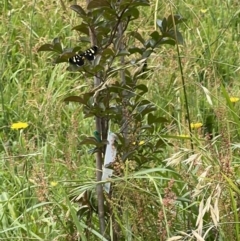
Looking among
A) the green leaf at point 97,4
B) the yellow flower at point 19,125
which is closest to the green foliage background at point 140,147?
the yellow flower at point 19,125

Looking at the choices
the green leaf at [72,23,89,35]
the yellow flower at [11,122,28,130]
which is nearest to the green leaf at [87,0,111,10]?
the green leaf at [72,23,89,35]

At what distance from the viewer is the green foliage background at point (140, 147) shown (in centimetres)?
202

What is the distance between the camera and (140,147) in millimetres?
2271

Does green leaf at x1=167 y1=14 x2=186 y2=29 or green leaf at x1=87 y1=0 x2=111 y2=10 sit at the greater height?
green leaf at x1=87 y1=0 x2=111 y2=10

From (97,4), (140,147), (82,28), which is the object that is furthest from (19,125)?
(97,4)

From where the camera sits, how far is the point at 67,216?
2150 millimetres

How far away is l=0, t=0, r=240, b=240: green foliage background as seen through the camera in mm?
2016

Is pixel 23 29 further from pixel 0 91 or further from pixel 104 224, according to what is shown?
pixel 104 224

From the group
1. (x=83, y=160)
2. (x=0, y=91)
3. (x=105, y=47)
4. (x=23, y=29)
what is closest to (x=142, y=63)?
(x=105, y=47)

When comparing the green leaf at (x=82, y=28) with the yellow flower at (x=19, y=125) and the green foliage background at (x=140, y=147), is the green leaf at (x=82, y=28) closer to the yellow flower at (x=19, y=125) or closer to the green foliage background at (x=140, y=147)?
the green foliage background at (x=140, y=147)

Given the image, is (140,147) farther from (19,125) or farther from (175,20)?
(19,125)

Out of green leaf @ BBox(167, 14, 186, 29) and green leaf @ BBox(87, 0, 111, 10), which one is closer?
green leaf @ BBox(87, 0, 111, 10)

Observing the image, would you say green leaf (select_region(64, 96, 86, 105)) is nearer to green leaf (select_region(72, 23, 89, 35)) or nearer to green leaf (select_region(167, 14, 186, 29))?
green leaf (select_region(72, 23, 89, 35))

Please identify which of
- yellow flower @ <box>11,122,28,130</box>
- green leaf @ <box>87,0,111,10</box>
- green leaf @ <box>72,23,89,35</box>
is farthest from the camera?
yellow flower @ <box>11,122,28,130</box>
